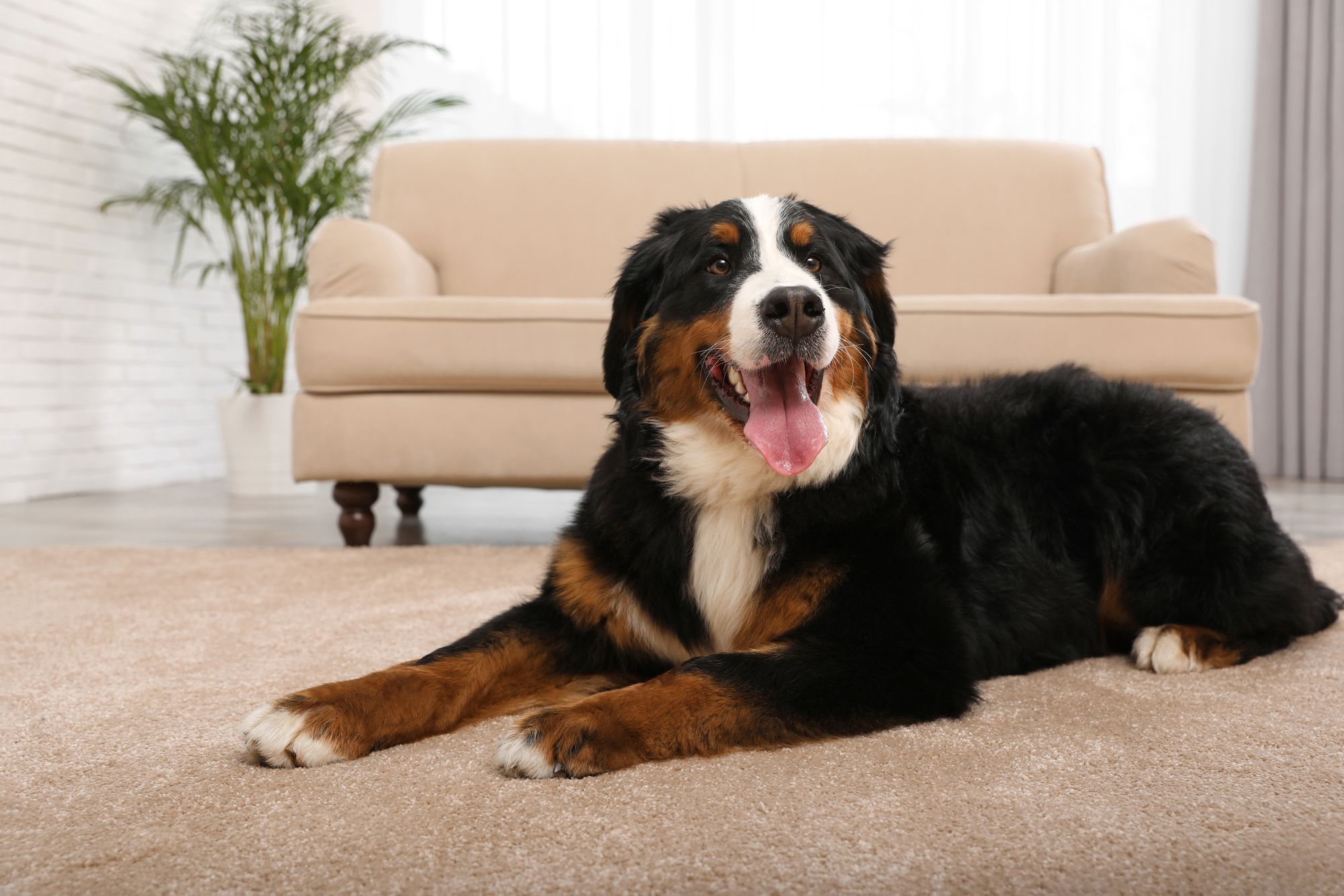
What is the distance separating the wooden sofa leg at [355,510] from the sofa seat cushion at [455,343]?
35 cm

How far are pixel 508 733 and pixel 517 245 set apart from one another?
3429mm

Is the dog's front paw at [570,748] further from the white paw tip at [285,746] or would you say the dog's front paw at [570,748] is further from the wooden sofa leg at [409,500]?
the wooden sofa leg at [409,500]

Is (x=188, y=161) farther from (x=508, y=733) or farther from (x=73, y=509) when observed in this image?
(x=508, y=733)

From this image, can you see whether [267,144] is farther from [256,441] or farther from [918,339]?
[918,339]

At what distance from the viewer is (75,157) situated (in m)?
5.31

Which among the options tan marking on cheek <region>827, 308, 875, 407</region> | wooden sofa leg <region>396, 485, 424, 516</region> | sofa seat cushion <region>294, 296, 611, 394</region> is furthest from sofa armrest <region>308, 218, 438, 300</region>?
tan marking on cheek <region>827, 308, 875, 407</region>

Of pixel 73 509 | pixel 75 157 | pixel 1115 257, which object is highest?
pixel 75 157

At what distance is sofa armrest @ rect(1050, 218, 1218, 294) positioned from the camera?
3641 millimetres

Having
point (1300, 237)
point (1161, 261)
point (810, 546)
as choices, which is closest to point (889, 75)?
point (1300, 237)

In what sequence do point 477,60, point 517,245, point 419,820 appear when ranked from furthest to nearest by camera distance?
point 477,60
point 517,245
point 419,820

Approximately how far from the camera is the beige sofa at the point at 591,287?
3.38 meters

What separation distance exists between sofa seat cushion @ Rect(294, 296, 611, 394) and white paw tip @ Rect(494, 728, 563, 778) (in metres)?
2.10

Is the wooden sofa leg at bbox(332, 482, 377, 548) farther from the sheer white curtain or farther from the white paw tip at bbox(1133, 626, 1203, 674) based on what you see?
the sheer white curtain

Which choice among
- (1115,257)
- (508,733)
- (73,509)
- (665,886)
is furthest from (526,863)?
(73,509)
